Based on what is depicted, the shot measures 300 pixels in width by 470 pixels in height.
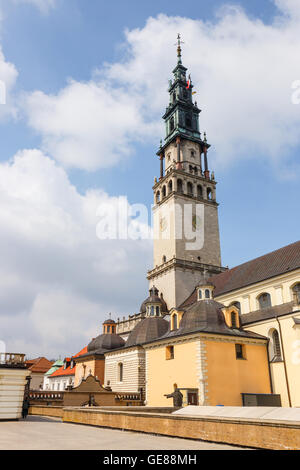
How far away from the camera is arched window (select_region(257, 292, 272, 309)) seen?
3322 cm

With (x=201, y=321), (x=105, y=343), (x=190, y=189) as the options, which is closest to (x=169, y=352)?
(x=201, y=321)

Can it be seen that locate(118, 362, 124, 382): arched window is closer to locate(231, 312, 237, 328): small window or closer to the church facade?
the church facade

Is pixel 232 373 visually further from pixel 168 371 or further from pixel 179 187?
pixel 179 187

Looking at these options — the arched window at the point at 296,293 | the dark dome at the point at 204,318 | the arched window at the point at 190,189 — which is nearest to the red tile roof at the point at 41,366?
the arched window at the point at 190,189

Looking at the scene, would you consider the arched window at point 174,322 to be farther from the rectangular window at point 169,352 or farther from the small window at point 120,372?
the small window at point 120,372

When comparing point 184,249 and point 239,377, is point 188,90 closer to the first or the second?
point 184,249

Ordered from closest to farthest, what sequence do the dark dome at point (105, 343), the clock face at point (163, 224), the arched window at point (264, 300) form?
1. the arched window at point (264, 300)
2. the dark dome at point (105, 343)
3. the clock face at point (163, 224)

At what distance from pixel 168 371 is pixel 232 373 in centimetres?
487

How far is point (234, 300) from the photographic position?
36500 mm

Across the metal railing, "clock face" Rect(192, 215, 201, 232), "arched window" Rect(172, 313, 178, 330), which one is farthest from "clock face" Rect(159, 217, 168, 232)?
the metal railing

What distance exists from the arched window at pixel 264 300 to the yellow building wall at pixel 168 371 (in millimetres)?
10135

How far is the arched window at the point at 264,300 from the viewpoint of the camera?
109 ft

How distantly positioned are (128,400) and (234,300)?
45.2 ft
